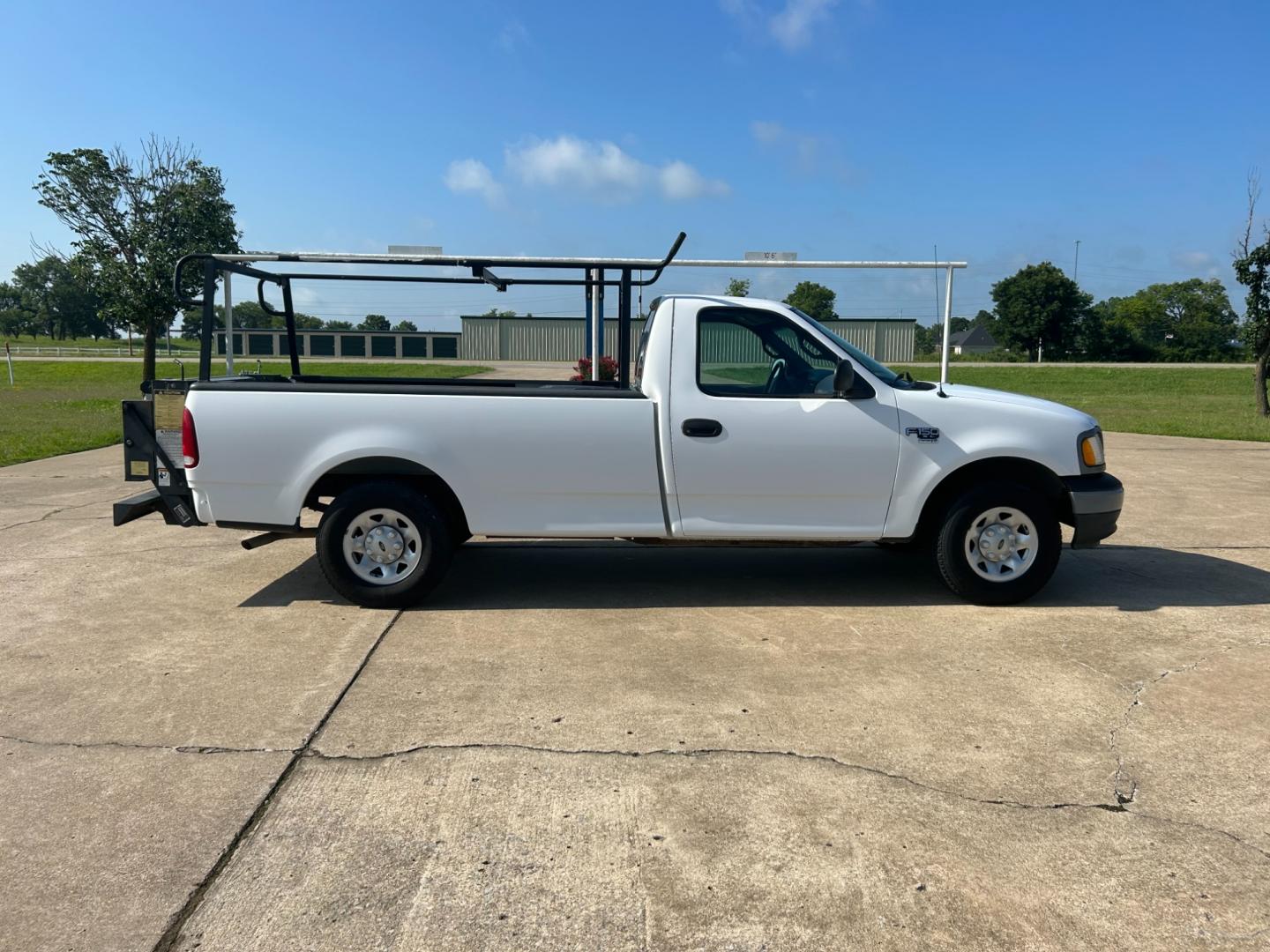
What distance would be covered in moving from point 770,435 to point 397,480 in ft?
7.36

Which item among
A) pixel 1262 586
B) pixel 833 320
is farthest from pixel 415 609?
pixel 1262 586

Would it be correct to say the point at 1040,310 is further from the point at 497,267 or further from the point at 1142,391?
the point at 497,267

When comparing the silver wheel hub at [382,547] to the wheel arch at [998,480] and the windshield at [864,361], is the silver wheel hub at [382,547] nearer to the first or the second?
the windshield at [864,361]

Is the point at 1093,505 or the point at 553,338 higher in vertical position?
the point at 553,338

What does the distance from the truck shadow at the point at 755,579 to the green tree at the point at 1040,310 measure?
75.1 m

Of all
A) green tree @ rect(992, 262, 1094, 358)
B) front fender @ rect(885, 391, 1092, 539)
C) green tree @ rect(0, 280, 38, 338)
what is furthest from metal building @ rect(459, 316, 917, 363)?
green tree @ rect(0, 280, 38, 338)

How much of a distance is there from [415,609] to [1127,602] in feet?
14.7

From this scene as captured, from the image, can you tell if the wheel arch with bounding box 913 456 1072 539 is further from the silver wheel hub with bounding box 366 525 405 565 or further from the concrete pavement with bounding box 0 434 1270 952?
the silver wheel hub with bounding box 366 525 405 565

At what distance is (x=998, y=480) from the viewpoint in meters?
5.48

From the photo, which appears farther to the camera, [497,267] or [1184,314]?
[1184,314]

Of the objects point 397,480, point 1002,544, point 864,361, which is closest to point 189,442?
point 397,480

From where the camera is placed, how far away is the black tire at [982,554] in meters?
5.39

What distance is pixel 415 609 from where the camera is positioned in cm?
550

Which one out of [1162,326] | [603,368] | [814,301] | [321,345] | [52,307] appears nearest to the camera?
[603,368]
